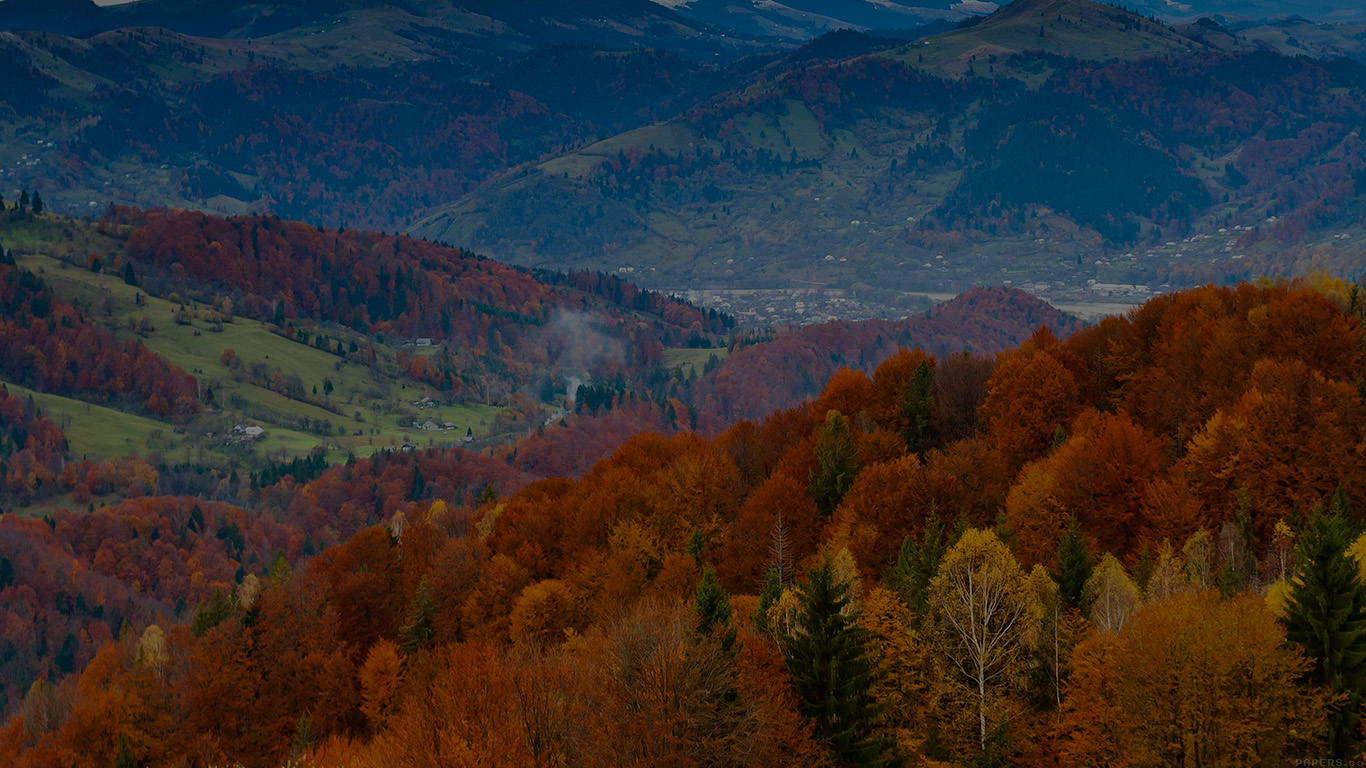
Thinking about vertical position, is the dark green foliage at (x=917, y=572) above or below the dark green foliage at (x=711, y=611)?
below

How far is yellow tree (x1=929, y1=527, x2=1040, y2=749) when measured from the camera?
54.5 metres

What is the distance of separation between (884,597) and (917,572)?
996 cm

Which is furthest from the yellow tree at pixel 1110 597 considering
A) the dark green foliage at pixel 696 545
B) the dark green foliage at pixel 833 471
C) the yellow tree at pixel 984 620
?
the dark green foliage at pixel 833 471

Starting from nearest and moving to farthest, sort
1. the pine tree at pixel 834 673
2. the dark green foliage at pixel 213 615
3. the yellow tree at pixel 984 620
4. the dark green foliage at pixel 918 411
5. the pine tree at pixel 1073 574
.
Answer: the pine tree at pixel 834 673 → the yellow tree at pixel 984 620 → the pine tree at pixel 1073 574 → the dark green foliage at pixel 213 615 → the dark green foliage at pixel 918 411

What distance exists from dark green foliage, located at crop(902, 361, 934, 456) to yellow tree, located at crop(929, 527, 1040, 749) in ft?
192

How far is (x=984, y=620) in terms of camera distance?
2154 inches

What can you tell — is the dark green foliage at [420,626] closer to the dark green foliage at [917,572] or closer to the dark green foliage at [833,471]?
the dark green foliage at [833,471]

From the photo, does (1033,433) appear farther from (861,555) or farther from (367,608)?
(367,608)

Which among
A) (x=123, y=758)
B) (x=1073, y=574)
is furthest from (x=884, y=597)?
(x=123, y=758)

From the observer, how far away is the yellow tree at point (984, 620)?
54531mm

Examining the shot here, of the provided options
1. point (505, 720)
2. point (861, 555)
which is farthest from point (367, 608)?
point (505, 720)

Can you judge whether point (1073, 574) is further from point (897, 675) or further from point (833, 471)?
point (833, 471)

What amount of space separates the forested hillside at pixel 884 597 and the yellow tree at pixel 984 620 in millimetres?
197

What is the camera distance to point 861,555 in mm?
85812
